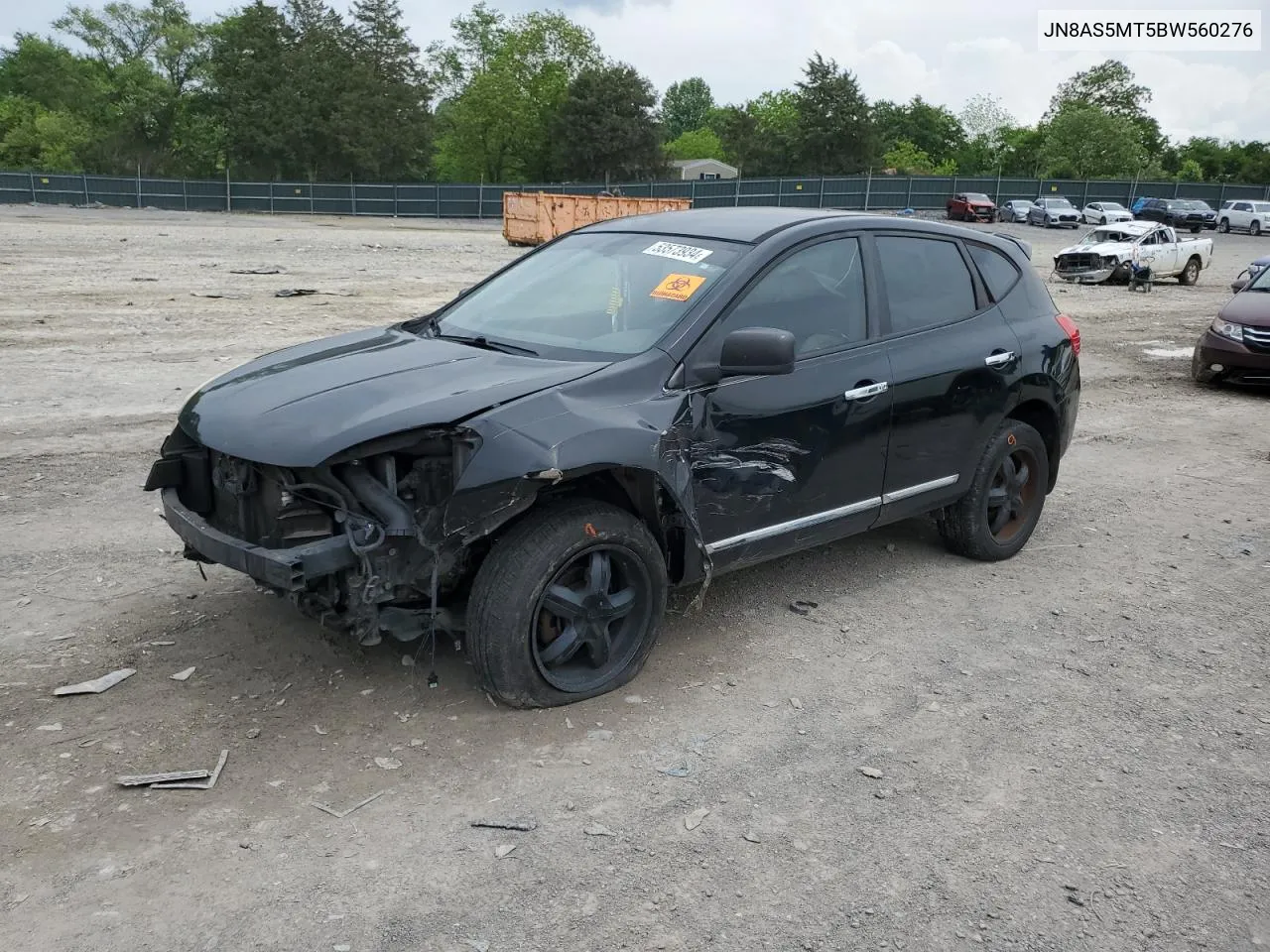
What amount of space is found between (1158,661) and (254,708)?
12.0 ft

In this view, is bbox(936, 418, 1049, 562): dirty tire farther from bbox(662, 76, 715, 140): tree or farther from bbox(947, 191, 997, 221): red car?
bbox(662, 76, 715, 140): tree

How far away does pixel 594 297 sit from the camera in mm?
4527

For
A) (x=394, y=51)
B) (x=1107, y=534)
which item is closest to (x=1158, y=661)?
(x=1107, y=534)

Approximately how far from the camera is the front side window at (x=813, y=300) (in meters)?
4.28

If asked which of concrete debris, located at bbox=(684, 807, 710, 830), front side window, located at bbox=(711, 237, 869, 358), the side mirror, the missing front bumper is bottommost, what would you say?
concrete debris, located at bbox=(684, 807, 710, 830)

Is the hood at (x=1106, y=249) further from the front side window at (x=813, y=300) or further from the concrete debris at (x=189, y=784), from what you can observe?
the concrete debris at (x=189, y=784)

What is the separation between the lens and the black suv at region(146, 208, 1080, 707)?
137 inches

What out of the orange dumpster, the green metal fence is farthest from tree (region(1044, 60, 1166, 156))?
the orange dumpster

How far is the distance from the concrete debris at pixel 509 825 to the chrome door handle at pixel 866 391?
88.0 inches

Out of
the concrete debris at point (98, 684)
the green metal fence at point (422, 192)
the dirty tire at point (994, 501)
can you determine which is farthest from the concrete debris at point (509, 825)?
the green metal fence at point (422, 192)

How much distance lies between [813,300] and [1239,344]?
27.5ft

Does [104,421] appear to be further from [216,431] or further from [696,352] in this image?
[696,352]

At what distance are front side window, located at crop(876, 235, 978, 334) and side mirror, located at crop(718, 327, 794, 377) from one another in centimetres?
109

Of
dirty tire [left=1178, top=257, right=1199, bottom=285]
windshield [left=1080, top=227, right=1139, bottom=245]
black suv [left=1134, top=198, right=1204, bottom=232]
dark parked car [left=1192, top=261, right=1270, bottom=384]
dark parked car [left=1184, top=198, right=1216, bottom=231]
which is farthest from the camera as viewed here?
dark parked car [left=1184, top=198, right=1216, bottom=231]
